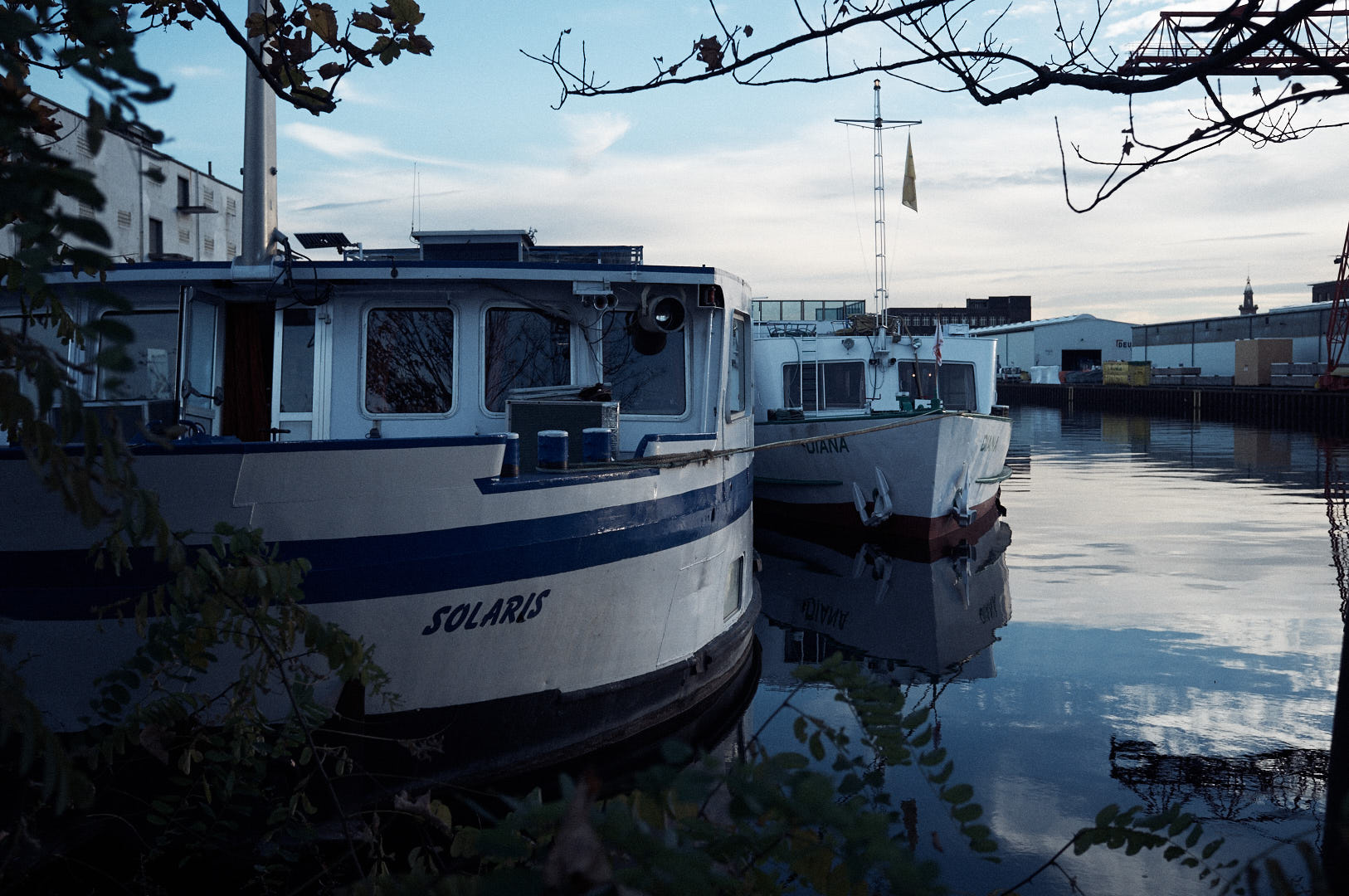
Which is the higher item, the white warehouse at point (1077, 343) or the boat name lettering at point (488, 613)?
the white warehouse at point (1077, 343)

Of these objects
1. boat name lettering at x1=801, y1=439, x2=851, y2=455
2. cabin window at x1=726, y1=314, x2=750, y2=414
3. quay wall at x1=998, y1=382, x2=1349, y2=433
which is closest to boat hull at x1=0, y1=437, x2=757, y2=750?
cabin window at x1=726, y1=314, x2=750, y2=414

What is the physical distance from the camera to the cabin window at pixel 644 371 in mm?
8992

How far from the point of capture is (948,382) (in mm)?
20375

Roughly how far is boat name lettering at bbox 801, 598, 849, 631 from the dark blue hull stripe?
6.08 meters

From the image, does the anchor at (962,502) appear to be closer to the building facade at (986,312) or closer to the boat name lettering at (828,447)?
the boat name lettering at (828,447)

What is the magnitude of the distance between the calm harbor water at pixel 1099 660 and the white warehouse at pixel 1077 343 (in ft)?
237

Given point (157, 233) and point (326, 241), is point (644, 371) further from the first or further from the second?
point (157, 233)

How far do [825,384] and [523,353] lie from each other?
12400 millimetres

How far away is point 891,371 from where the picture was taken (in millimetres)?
20266

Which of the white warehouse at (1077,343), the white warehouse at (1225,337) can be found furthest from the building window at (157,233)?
the white warehouse at (1077,343)

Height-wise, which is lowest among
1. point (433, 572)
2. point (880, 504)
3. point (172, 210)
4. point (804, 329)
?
point (880, 504)

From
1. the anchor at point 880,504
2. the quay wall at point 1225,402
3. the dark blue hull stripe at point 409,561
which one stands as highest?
the quay wall at point 1225,402

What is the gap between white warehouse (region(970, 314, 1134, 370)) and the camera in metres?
90.8

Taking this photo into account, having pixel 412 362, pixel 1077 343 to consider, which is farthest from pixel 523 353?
pixel 1077 343
